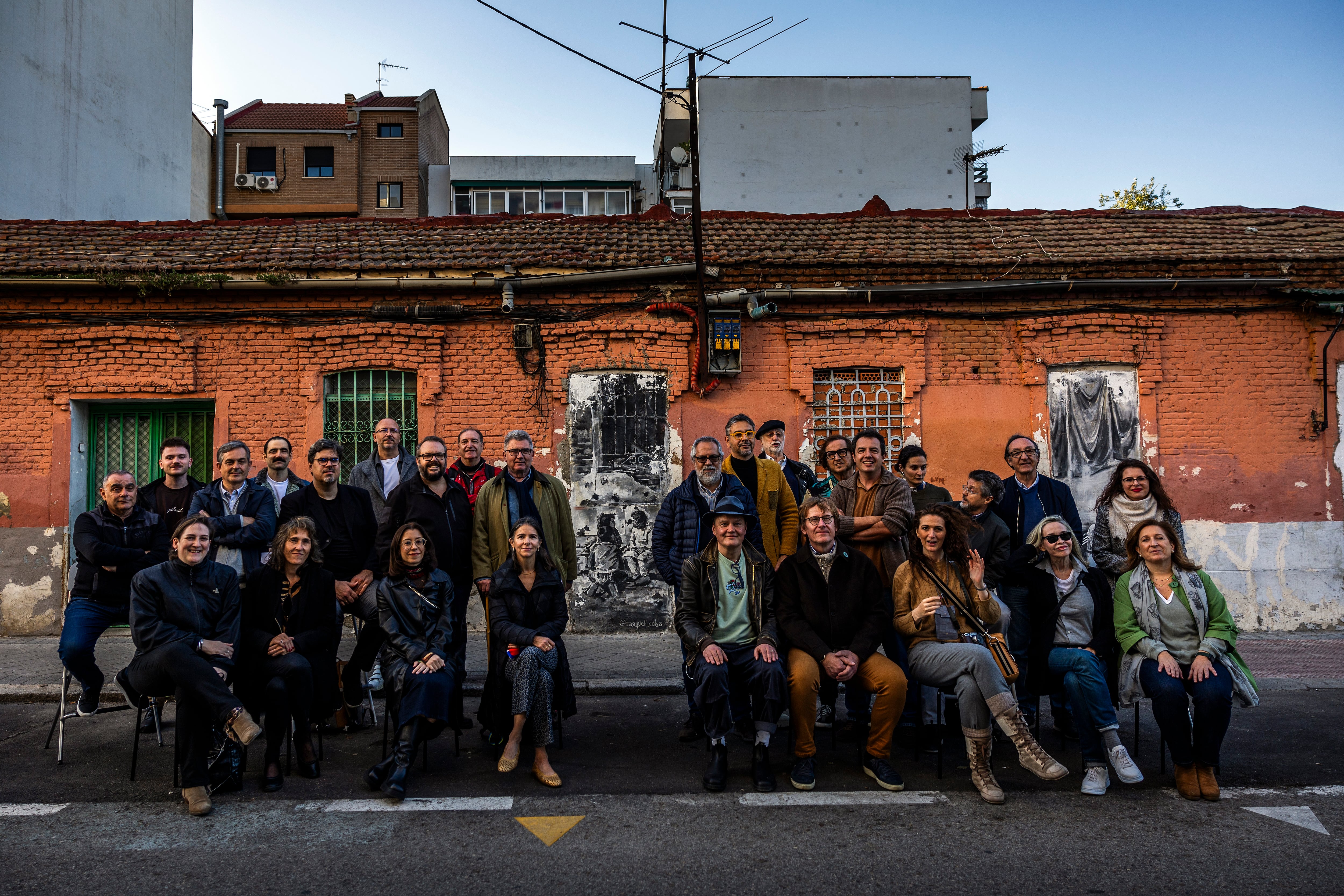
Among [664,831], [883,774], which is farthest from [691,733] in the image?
[664,831]

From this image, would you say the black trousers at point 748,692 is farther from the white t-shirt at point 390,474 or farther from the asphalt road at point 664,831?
the white t-shirt at point 390,474

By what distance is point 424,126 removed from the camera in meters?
37.6

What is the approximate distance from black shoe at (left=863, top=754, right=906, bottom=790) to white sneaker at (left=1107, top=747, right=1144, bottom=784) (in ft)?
3.63

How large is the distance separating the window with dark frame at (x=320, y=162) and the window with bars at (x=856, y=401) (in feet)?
112

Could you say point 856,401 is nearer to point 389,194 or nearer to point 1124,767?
point 1124,767

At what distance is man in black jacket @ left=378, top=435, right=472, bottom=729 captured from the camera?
5.61m

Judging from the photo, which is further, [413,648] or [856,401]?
[856,401]

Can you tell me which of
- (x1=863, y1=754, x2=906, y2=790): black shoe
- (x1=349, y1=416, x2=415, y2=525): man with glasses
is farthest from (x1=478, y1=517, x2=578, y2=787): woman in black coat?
(x1=349, y1=416, x2=415, y2=525): man with glasses

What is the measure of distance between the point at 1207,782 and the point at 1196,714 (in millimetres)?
329

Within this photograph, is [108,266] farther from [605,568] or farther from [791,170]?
[791,170]

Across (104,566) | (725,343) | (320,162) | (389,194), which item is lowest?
(104,566)

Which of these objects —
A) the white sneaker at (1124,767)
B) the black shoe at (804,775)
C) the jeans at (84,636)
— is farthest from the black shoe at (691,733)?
the jeans at (84,636)

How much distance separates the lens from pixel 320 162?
121ft

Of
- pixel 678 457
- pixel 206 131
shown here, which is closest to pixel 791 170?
pixel 678 457
